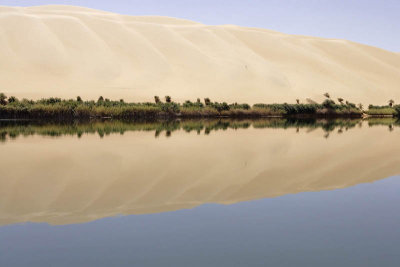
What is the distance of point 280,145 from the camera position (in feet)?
56.2

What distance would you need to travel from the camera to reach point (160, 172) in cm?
1080

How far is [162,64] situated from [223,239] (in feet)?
175

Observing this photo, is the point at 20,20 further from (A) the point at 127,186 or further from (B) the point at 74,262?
(B) the point at 74,262

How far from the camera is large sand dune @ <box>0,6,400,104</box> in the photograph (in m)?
52.4

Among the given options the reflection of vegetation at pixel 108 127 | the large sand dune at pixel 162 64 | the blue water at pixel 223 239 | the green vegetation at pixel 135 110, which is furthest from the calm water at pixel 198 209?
the large sand dune at pixel 162 64

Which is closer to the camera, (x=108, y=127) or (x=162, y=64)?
(x=108, y=127)

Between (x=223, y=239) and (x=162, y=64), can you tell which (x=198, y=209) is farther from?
Result: (x=162, y=64)

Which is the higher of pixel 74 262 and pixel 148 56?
pixel 148 56

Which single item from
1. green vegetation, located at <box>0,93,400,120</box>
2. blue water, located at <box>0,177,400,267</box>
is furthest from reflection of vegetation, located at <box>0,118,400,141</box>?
blue water, located at <box>0,177,400,267</box>

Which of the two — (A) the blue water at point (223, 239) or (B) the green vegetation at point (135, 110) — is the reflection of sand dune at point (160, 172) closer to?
(A) the blue water at point (223, 239)

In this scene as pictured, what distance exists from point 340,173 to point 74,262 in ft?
23.2

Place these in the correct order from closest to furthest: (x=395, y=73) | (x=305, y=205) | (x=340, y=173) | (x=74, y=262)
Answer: (x=74, y=262) → (x=305, y=205) → (x=340, y=173) → (x=395, y=73)

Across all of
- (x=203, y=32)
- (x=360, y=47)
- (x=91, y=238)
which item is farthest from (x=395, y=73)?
(x=91, y=238)

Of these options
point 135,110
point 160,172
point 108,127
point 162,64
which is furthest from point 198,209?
point 162,64
